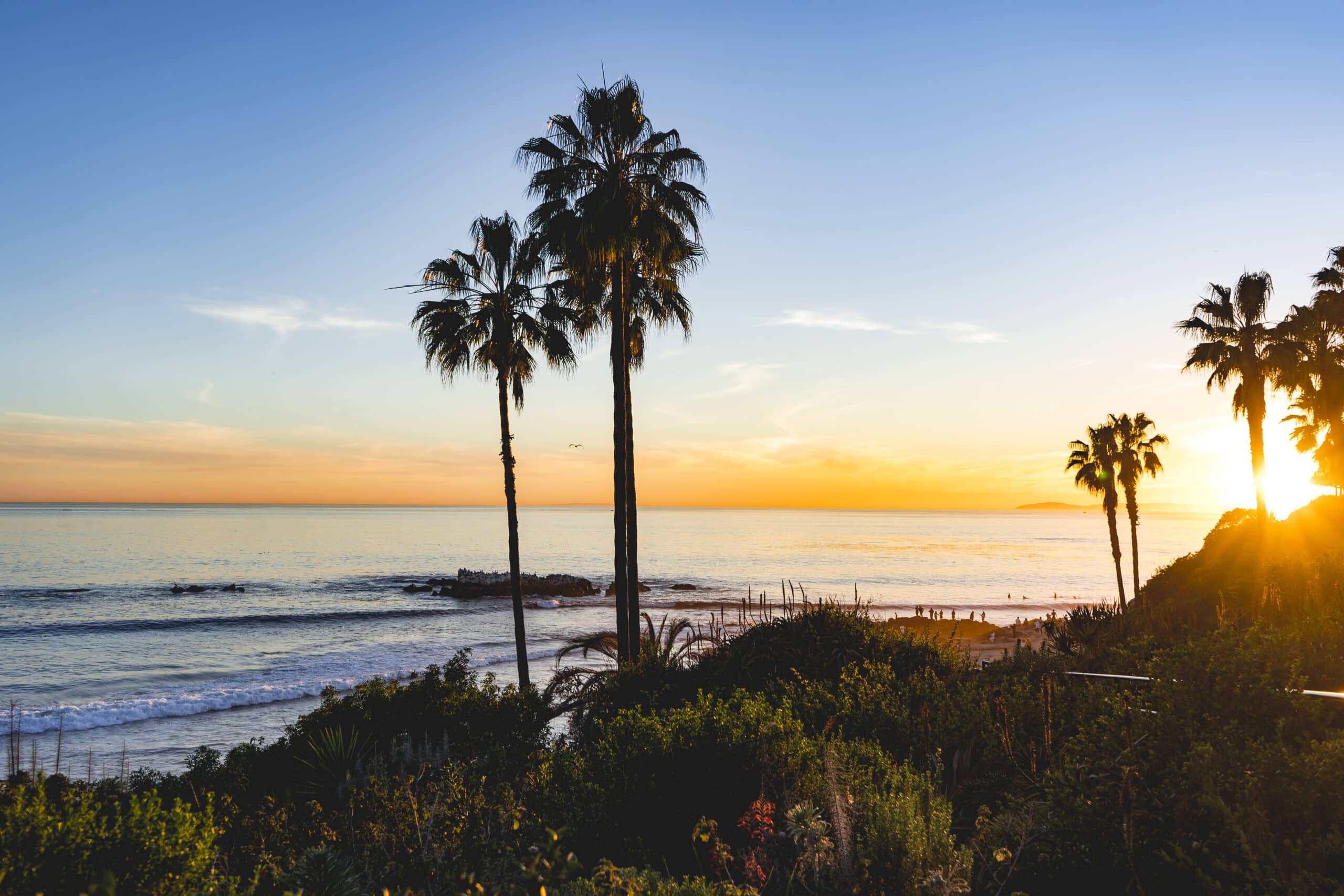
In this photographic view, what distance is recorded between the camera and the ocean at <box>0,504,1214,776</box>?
2395 centimetres

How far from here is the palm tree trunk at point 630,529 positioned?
18.0 metres

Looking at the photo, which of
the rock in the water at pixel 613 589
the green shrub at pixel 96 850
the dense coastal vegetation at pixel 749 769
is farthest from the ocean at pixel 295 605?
the green shrub at pixel 96 850

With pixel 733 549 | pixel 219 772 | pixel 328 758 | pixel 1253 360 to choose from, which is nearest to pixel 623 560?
pixel 328 758

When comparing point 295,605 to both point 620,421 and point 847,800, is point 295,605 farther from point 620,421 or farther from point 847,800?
point 847,800

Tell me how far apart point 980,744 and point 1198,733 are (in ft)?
11.4

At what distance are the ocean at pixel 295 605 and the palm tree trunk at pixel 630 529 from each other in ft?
34.7

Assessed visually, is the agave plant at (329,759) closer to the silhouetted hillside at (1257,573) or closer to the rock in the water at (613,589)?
the silhouetted hillside at (1257,573)

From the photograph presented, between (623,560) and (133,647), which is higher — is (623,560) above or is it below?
above

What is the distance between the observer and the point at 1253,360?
30781 millimetres

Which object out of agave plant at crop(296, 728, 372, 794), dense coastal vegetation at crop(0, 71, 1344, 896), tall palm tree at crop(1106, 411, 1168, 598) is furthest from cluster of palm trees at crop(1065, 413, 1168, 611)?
agave plant at crop(296, 728, 372, 794)

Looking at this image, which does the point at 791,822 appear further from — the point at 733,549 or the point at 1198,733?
the point at 733,549

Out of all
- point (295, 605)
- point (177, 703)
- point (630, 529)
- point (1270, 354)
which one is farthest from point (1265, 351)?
point (295, 605)

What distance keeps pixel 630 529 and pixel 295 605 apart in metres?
39.9

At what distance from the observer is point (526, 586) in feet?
201
